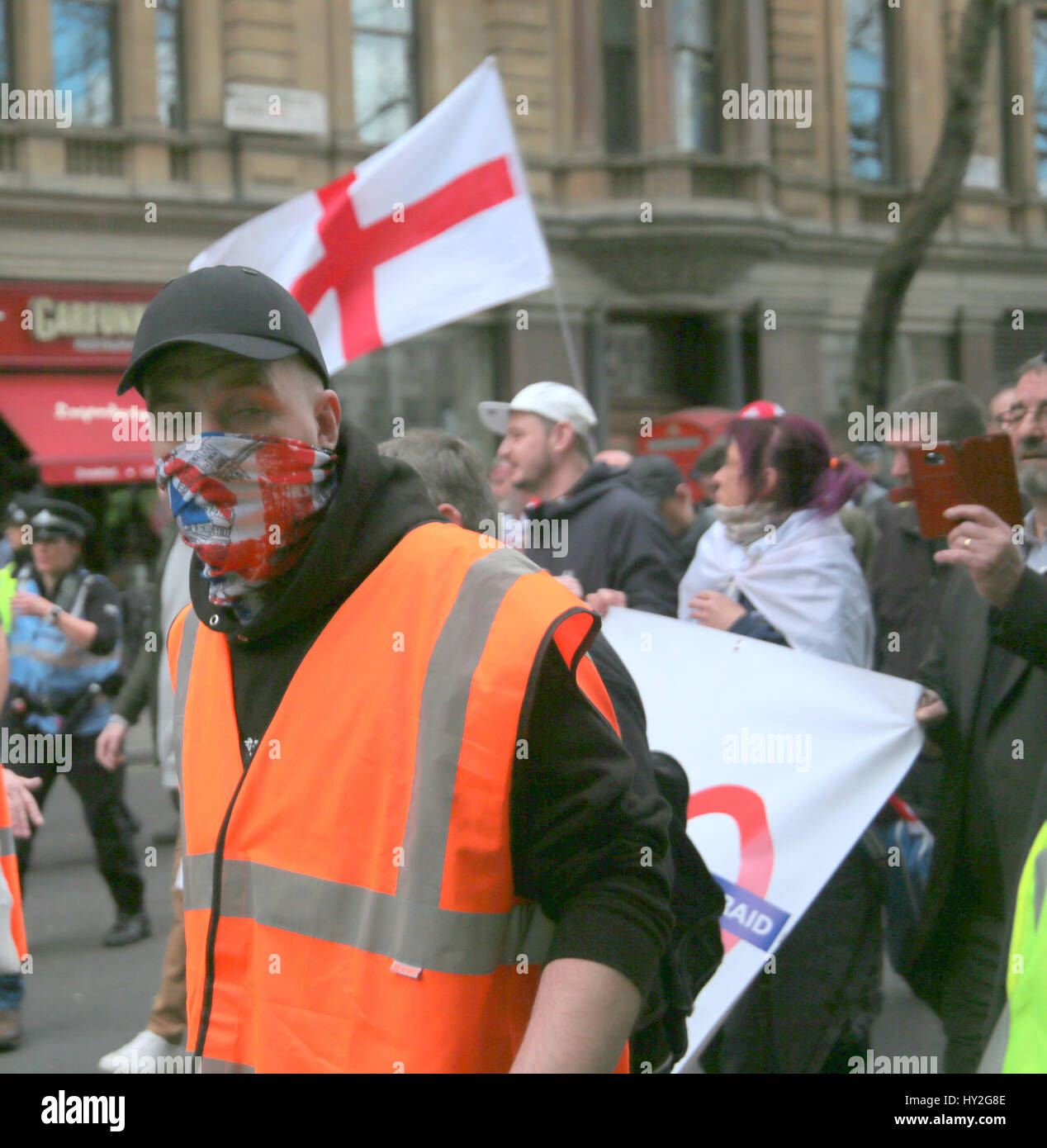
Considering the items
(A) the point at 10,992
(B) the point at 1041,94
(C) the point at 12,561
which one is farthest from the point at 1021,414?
(B) the point at 1041,94

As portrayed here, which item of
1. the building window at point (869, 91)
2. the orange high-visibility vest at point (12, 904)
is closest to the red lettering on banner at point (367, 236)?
the orange high-visibility vest at point (12, 904)

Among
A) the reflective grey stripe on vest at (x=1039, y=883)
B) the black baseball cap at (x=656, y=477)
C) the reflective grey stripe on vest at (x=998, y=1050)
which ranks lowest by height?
the reflective grey stripe on vest at (x=998, y=1050)

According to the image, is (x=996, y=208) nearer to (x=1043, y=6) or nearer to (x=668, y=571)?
(x=1043, y=6)

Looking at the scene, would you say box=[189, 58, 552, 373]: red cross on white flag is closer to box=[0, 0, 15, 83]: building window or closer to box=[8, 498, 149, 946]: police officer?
box=[8, 498, 149, 946]: police officer

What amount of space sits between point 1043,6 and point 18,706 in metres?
20.7

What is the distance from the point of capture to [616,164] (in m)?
19.0

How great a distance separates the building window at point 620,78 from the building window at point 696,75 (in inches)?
21.8

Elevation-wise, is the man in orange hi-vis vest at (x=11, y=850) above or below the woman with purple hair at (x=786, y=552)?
below

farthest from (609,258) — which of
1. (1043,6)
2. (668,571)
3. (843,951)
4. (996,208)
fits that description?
(843,951)

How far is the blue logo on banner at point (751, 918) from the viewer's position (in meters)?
3.81

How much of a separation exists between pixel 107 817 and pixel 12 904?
3.87 meters

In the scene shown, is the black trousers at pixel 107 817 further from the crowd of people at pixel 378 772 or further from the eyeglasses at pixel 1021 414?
the crowd of people at pixel 378 772

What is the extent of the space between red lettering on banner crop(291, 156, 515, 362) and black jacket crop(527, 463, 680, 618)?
50.5 inches

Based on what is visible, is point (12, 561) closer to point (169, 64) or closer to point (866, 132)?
point (169, 64)
